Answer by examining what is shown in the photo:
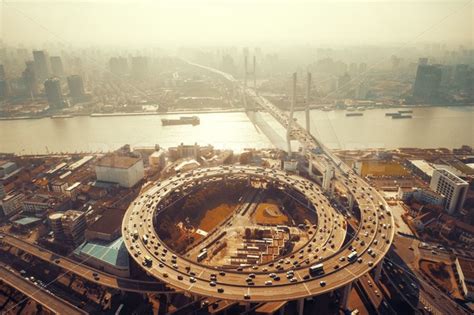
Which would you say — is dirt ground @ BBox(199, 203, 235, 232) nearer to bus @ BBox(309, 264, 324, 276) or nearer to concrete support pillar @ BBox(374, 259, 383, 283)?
bus @ BBox(309, 264, 324, 276)

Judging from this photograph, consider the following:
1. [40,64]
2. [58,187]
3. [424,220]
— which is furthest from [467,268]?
[40,64]

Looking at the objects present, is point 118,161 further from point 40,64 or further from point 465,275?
point 40,64

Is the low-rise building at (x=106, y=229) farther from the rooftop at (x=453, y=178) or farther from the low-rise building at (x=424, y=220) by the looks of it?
the rooftop at (x=453, y=178)

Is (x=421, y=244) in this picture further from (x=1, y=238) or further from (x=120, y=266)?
(x=1, y=238)

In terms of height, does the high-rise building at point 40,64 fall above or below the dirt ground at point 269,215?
above

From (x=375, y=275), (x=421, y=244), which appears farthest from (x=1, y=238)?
(x=421, y=244)

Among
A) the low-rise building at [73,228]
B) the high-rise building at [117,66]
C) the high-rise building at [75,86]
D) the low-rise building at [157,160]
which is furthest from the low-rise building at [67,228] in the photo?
the high-rise building at [117,66]
